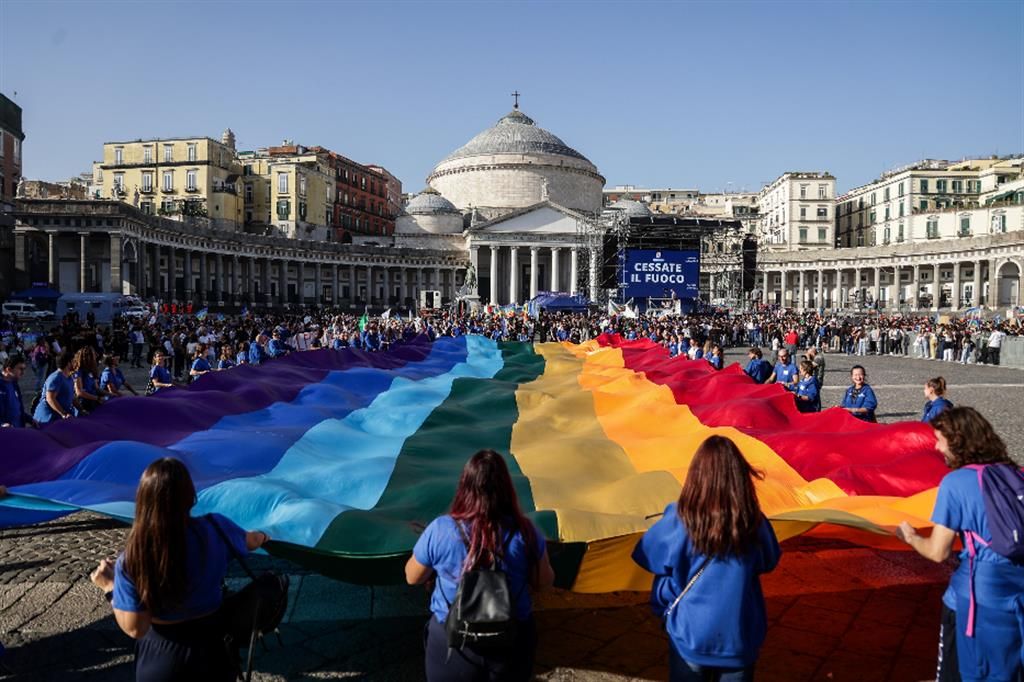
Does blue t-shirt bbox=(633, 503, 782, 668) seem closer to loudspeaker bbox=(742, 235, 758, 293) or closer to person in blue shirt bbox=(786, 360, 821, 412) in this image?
person in blue shirt bbox=(786, 360, 821, 412)

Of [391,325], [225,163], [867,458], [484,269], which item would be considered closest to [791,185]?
[484,269]

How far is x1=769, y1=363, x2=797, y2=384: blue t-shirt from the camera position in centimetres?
1283

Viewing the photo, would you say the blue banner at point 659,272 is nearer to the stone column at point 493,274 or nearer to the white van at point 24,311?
the white van at point 24,311

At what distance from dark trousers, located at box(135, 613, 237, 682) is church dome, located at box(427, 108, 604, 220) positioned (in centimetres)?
8946

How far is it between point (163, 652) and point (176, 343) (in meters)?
→ 22.1

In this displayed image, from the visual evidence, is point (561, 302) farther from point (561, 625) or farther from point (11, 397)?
point (561, 625)

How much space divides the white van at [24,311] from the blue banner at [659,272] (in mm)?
33178

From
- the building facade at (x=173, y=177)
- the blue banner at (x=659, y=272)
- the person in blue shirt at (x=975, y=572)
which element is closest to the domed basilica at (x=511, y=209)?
the building facade at (x=173, y=177)

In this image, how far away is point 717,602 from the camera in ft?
10.9

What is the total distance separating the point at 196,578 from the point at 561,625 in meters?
3.14

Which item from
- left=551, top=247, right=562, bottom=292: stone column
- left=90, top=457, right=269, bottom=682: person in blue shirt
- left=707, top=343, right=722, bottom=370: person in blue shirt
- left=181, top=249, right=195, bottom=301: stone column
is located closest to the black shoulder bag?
left=90, top=457, right=269, bottom=682: person in blue shirt

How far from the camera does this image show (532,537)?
11.2 ft

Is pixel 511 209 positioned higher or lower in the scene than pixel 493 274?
higher

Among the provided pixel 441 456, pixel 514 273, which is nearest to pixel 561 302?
pixel 514 273
